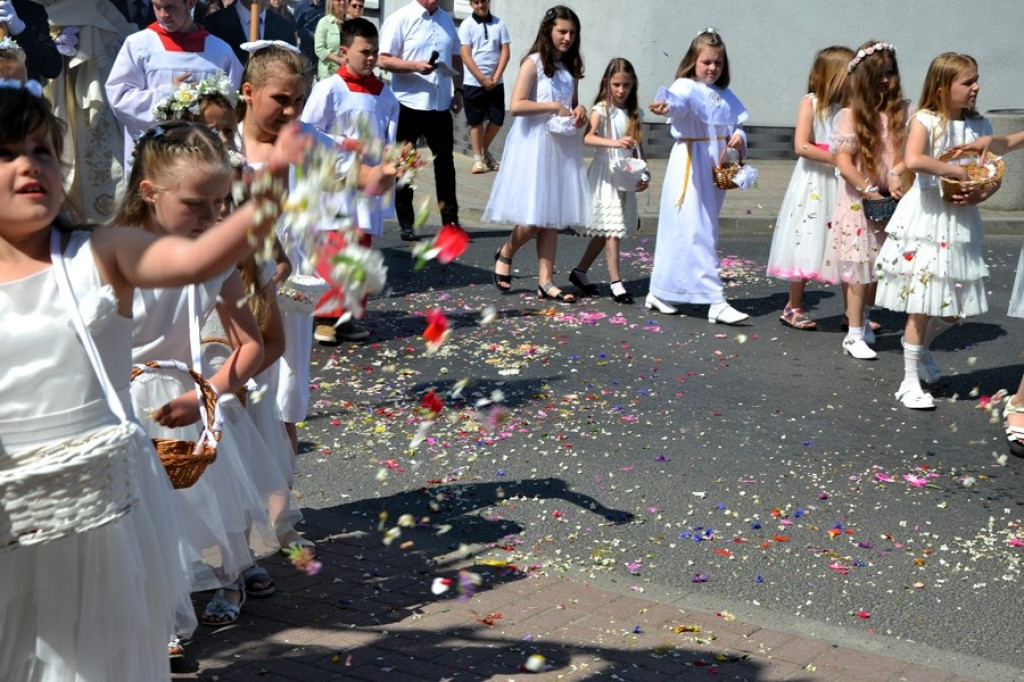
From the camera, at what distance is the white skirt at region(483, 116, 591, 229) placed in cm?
1088

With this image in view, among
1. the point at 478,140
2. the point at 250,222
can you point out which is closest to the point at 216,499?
the point at 250,222

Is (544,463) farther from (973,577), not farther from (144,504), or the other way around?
(144,504)

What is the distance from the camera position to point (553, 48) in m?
10.9

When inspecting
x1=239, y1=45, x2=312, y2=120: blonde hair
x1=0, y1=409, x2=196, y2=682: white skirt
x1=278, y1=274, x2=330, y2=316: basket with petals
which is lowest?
x1=0, y1=409, x2=196, y2=682: white skirt

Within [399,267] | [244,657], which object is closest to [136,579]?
[244,657]

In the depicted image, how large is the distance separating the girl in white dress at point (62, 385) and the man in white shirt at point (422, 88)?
9.63 metres

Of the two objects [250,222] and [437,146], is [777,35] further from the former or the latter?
[250,222]

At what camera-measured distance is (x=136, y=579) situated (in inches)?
134

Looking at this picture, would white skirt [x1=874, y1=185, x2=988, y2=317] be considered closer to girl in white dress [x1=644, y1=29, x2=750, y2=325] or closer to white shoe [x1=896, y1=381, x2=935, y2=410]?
white shoe [x1=896, y1=381, x2=935, y2=410]

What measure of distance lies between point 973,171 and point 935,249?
1.74 ft

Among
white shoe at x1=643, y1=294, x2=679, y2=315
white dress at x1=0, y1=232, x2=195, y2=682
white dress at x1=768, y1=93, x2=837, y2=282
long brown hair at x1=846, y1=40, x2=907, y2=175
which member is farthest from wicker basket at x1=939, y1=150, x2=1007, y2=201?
white dress at x1=0, y1=232, x2=195, y2=682

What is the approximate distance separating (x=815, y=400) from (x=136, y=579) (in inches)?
223

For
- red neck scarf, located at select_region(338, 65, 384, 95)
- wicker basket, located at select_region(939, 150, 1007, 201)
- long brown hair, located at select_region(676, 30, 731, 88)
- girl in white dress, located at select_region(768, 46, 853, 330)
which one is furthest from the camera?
long brown hair, located at select_region(676, 30, 731, 88)

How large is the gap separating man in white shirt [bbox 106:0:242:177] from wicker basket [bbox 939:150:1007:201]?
4404 mm
